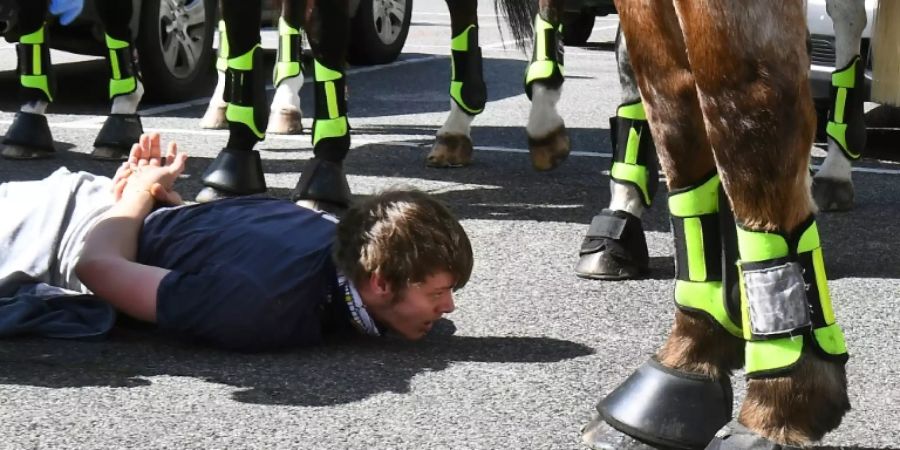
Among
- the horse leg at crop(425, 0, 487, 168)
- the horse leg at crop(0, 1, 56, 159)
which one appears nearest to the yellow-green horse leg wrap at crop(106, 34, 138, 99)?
the horse leg at crop(0, 1, 56, 159)

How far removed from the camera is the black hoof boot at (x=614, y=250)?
4480mm

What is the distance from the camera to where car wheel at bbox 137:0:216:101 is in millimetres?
8562

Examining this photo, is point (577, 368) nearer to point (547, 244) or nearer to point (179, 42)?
point (547, 244)

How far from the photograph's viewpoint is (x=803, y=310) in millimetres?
2486

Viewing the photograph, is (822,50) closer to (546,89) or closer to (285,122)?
(546,89)

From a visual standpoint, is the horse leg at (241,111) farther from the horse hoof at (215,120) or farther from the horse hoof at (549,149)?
the horse hoof at (215,120)

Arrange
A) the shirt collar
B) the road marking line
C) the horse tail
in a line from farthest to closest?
the road marking line < the horse tail < the shirt collar

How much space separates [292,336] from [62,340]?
53cm

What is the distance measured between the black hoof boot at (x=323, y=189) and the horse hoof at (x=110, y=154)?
1.92m

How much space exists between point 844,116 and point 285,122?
302 centimetres

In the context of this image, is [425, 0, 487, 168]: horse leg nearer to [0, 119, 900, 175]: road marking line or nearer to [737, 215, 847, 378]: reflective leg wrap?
[0, 119, 900, 175]: road marking line

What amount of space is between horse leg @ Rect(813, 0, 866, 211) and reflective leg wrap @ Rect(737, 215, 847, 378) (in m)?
3.38

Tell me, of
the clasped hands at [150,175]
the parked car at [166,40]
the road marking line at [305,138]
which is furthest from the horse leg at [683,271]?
the parked car at [166,40]

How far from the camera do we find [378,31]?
11.8 metres
